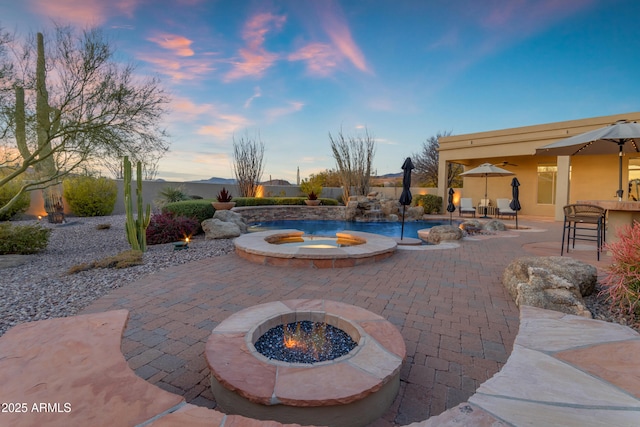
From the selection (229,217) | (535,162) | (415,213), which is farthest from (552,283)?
(535,162)

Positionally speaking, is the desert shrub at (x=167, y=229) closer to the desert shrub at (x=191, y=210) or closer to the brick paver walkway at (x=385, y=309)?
the desert shrub at (x=191, y=210)

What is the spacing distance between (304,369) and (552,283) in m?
2.97

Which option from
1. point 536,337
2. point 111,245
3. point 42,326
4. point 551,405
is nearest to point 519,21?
point 536,337

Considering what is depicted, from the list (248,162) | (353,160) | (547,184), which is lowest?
(547,184)

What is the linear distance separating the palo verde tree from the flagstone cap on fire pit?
21.3 ft

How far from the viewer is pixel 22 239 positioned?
19.1 ft

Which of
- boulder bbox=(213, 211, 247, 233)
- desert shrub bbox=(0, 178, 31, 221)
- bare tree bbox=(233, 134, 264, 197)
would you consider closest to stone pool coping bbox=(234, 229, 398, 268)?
boulder bbox=(213, 211, 247, 233)

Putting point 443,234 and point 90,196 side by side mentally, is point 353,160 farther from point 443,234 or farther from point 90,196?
point 90,196

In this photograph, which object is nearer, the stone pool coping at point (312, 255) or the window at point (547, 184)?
the stone pool coping at point (312, 255)

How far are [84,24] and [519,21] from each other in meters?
11.4

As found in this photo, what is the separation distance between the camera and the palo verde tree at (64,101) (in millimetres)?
6000

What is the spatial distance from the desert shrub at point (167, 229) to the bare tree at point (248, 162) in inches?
334

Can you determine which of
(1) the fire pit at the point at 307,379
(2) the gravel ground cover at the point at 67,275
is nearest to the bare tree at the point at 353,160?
(2) the gravel ground cover at the point at 67,275

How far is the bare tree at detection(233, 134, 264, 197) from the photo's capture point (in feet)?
51.3
